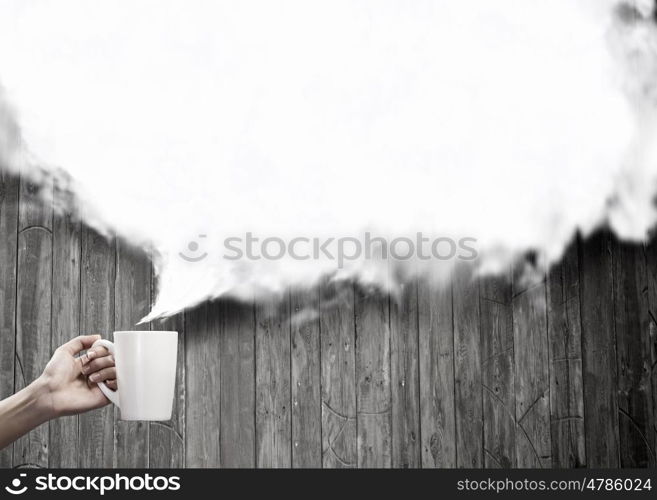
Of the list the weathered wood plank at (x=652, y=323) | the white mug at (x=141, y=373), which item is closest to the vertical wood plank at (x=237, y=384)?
the white mug at (x=141, y=373)

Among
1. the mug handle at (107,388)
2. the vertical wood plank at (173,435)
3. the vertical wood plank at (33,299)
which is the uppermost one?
the vertical wood plank at (33,299)

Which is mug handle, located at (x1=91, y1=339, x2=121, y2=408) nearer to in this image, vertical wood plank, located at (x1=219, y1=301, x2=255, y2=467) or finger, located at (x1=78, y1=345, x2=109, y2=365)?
finger, located at (x1=78, y1=345, x2=109, y2=365)

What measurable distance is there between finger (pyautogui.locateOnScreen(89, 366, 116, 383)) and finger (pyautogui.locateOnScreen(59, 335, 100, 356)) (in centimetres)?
5

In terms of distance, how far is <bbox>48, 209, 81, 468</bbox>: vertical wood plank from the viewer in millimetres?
1579

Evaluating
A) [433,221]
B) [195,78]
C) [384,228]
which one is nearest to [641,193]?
[433,221]

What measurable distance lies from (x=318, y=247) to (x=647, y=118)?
2.67ft

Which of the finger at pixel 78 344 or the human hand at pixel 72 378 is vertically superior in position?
the finger at pixel 78 344

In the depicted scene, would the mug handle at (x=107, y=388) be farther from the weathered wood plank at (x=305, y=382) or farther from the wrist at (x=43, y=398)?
the weathered wood plank at (x=305, y=382)

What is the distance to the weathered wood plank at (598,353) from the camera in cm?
164

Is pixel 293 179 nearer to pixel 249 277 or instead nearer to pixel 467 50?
pixel 249 277

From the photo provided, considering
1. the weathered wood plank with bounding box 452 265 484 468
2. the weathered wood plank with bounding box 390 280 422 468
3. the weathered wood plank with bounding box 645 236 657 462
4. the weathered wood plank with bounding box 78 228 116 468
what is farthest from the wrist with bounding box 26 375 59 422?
the weathered wood plank with bounding box 645 236 657 462

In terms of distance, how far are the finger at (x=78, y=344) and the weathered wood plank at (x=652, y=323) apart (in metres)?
1.18

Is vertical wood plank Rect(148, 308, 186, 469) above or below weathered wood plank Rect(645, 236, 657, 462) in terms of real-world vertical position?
below

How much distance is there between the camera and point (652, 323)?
1.69 metres
